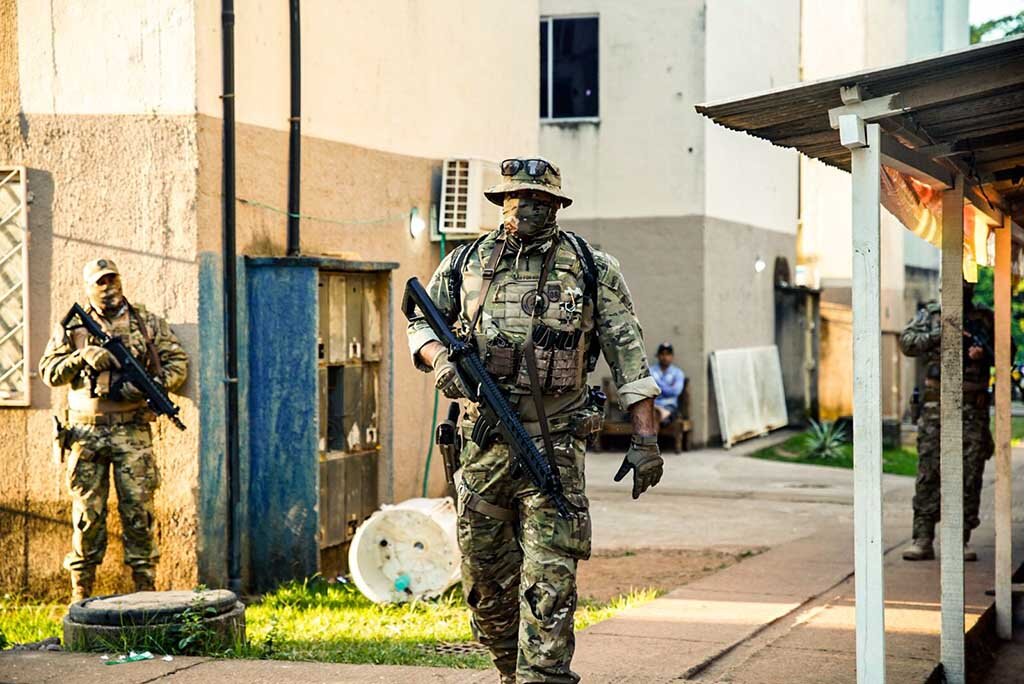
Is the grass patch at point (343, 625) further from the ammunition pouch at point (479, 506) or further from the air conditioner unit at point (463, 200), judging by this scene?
the air conditioner unit at point (463, 200)

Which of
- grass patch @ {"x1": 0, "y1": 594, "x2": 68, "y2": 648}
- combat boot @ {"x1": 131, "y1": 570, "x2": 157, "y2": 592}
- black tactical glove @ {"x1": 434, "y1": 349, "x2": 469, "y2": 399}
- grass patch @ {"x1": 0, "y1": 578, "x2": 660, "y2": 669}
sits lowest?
grass patch @ {"x1": 0, "y1": 594, "x2": 68, "y2": 648}

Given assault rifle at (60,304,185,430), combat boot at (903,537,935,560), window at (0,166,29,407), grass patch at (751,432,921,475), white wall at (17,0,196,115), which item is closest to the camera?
assault rifle at (60,304,185,430)

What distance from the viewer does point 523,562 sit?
5289mm

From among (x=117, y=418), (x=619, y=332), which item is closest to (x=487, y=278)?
(x=619, y=332)

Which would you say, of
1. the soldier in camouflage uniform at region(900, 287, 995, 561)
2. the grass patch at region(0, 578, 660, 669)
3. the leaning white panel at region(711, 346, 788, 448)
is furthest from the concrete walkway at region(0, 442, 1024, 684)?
the leaning white panel at region(711, 346, 788, 448)

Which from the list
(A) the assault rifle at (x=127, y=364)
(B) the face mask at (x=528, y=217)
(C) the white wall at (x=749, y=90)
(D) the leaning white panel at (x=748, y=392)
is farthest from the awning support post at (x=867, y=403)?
(D) the leaning white panel at (x=748, y=392)

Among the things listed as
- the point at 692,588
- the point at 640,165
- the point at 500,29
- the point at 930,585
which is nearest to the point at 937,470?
the point at 930,585

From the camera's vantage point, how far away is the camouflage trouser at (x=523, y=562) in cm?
505

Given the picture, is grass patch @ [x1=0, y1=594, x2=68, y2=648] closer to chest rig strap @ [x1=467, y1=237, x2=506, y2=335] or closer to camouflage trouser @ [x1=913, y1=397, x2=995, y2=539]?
chest rig strap @ [x1=467, y1=237, x2=506, y2=335]

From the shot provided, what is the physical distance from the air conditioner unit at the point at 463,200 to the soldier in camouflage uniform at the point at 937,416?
317 cm

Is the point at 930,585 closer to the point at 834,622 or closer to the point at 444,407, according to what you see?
the point at 834,622

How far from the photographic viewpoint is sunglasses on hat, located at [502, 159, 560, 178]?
5250 millimetres

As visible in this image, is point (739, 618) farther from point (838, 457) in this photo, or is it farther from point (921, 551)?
point (838, 457)

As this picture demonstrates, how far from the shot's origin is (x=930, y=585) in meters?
8.59
